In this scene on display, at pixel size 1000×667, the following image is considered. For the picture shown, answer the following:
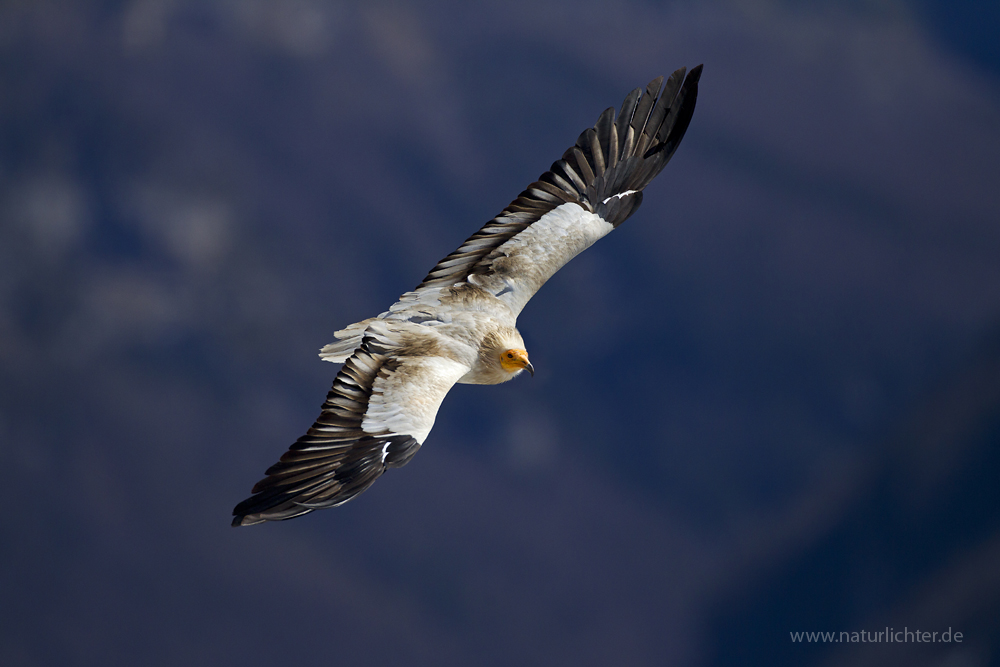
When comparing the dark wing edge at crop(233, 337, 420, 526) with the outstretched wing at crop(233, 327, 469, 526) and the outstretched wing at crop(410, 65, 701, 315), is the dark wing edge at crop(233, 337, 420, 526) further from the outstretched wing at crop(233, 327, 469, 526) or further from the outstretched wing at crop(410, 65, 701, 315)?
the outstretched wing at crop(410, 65, 701, 315)

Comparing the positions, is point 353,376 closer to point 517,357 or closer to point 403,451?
point 403,451

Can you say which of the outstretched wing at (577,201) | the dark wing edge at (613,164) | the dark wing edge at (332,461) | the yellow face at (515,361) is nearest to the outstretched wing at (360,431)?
the dark wing edge at (332,461)

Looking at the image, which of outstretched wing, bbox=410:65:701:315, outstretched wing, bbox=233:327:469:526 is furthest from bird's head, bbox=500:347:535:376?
outstretched wing, bbox=410:65:701:315

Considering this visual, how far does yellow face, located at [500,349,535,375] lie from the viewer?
1399 cm

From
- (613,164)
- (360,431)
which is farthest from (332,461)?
(613,164)

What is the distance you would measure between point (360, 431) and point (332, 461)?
0.64 m

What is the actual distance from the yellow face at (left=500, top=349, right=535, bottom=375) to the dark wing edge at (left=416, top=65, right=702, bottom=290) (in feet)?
7.97

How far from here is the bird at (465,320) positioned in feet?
37.8

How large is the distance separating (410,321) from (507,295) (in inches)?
70.8

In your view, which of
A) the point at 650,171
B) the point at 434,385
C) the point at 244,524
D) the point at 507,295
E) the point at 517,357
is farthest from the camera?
the point at 650,171

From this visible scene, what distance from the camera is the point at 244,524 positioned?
34.4 feet

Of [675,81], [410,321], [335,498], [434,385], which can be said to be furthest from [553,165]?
[335,498]

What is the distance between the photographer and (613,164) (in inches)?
650

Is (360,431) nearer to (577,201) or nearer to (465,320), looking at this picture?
(465,320)
